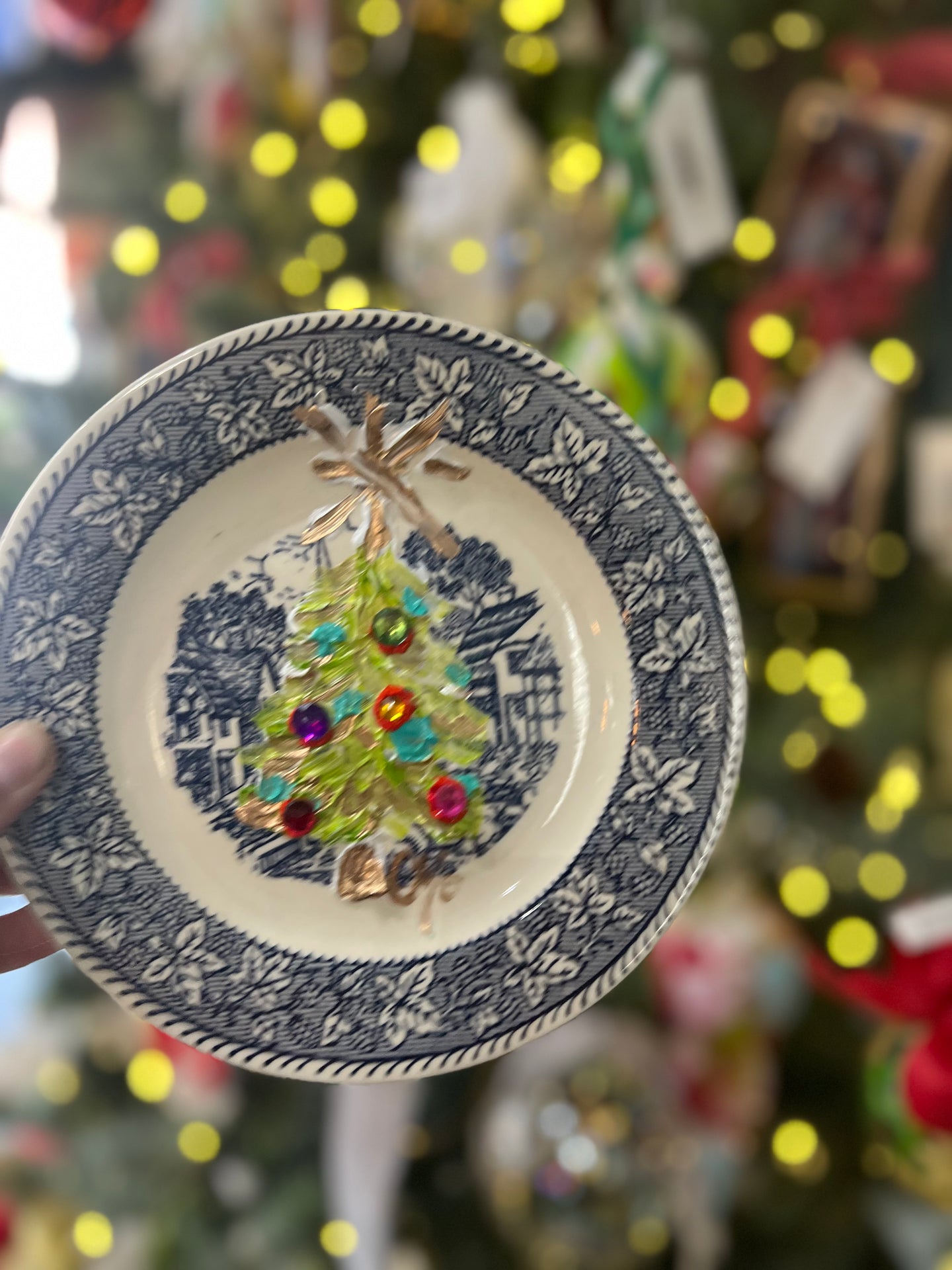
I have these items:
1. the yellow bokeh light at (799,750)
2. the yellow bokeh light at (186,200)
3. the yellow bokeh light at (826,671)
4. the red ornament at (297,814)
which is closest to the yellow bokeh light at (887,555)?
the yellow bokeh light at (826,671)

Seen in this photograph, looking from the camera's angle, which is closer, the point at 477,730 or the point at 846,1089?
the point at 477,730

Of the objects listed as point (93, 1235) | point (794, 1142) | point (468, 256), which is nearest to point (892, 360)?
point (468, 256)

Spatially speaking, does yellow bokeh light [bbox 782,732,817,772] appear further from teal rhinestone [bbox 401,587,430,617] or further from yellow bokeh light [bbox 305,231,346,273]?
yellow bokeh light [bbox 305,231,346,273]

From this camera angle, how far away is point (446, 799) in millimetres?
720

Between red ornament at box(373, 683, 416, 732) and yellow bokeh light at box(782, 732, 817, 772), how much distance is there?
2.13ft

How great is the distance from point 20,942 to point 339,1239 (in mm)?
674

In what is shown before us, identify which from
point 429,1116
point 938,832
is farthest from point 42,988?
point 938,832

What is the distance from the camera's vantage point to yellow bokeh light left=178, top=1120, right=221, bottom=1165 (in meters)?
1.15

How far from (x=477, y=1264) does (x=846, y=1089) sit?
21.2 inches

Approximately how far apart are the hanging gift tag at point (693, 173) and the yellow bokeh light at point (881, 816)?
0.76m

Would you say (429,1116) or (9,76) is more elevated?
(9,76)

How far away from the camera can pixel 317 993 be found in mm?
681

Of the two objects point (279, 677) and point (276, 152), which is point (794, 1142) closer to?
Result: point (279, 677)

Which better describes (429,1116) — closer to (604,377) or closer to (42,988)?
(42,988)
